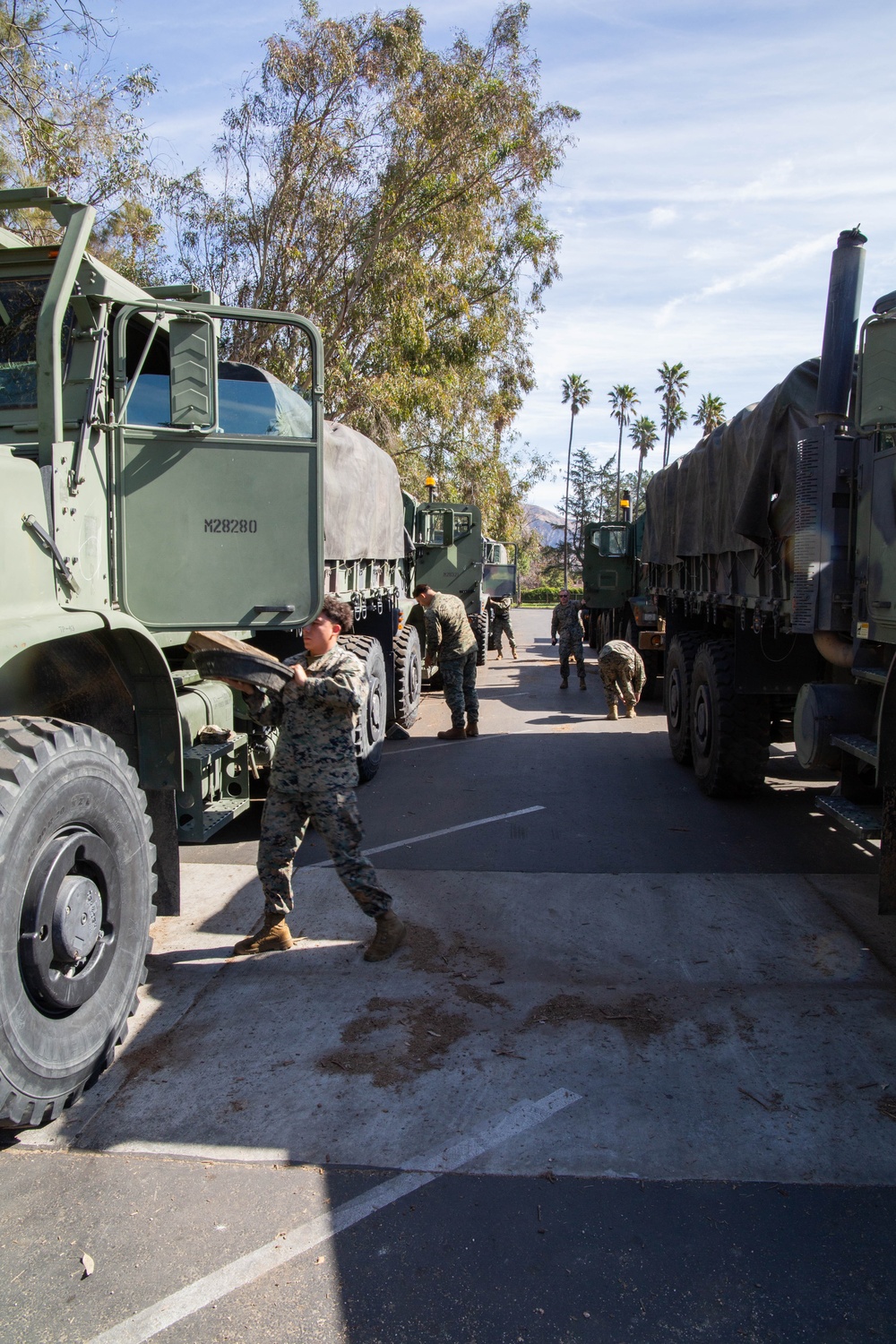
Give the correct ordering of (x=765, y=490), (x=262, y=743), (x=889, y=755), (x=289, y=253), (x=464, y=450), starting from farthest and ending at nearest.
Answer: (x=464, y=450) < (x=289, y=253) < (x=765, y=490) < (x=262, y=743) < (x=889, y=755)

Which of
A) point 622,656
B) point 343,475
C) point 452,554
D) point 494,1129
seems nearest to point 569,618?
point 452,554

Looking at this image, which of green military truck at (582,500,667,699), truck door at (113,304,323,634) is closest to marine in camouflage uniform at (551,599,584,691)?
green military truck at (582,500,667,699)

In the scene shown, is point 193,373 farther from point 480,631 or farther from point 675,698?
point 480,631

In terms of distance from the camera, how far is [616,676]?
1244 cm

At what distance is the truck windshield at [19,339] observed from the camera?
4.30m

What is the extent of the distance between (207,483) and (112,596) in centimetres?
81

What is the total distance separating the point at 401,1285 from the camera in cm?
263

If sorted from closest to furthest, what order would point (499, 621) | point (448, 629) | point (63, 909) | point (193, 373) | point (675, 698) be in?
point (63, 909) → point (193, 373) → point (675, 698) → point (448, 629) → point (499, 621)

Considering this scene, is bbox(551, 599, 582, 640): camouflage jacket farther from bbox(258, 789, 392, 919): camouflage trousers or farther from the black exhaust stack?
bbox(258, 789, 392, 919): camouflage trousers

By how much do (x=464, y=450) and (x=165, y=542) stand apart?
21383 millimetres

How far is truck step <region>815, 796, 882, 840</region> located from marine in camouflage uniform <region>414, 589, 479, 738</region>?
5.67 m

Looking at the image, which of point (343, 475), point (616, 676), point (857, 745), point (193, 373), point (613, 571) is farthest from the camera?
point (613, 571)

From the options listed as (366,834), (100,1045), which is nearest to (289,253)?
(366,834)

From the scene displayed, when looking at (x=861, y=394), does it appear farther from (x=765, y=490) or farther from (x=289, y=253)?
(x=289, y=253)
